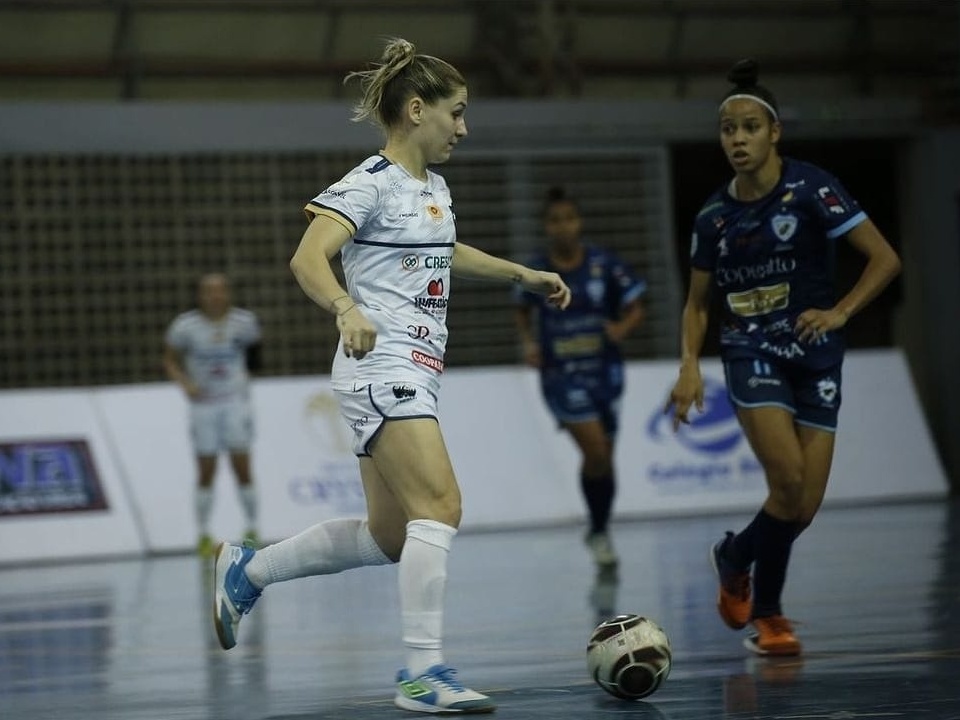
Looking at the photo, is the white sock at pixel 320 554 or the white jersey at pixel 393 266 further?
the white sock at pixel 320 554

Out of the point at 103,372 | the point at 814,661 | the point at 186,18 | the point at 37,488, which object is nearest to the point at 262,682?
the point at 814,661

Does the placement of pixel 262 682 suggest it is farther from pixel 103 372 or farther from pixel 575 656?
pixel 103 372

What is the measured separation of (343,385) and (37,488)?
9.85 metres

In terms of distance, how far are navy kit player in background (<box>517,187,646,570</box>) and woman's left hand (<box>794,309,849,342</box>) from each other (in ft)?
14.6

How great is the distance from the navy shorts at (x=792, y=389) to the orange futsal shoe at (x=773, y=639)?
2.38 ft

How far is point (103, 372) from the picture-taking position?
1742 centimetres

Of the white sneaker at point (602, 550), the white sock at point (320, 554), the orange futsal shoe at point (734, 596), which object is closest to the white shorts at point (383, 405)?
the white sock at point (320, 554)

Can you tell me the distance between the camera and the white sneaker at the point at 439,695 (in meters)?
5.31

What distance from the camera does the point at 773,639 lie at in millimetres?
6570

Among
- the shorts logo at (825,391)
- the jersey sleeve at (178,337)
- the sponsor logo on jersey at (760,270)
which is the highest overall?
the jersey sleeve at (178,337)

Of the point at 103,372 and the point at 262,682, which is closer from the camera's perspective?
the point at 262,682

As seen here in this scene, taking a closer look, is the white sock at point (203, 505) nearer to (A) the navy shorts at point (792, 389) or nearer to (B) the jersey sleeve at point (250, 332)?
(B) the jersey sleeve at point (250, 332)

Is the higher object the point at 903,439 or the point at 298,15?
the point at 298,15

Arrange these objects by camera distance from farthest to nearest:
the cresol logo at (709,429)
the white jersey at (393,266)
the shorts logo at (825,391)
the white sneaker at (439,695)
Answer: the cresol logo at (709,429)
the shorts logo at (825,391)
the white jersey at (393,266)
the white sneaker at (439,695)
